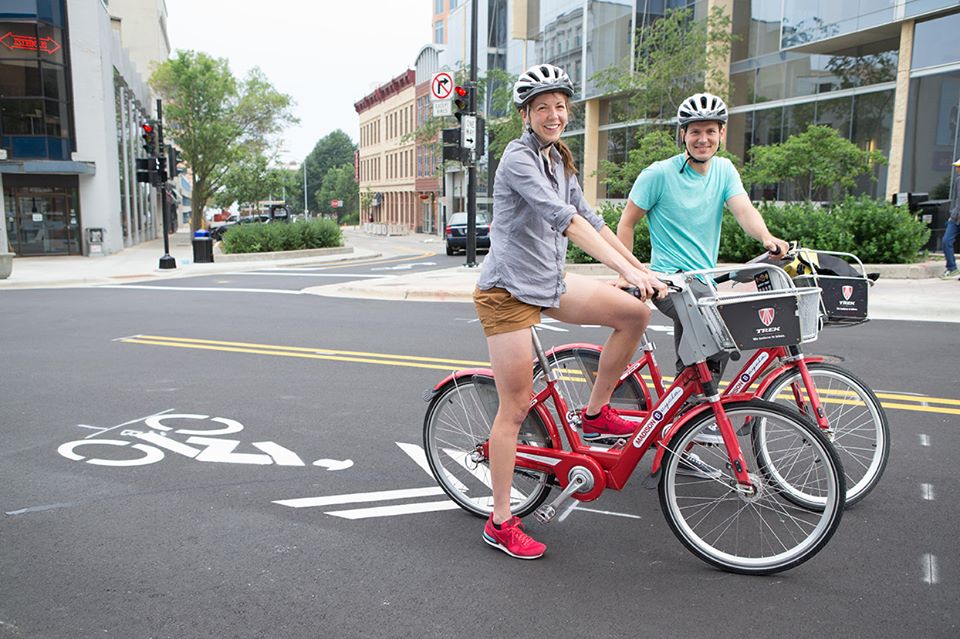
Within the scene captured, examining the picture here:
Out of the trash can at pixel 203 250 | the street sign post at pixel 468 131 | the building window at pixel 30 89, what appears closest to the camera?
the street sign post at pixel 468 131

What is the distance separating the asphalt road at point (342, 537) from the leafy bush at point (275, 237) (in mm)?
23102

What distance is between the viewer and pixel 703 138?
4.26 m

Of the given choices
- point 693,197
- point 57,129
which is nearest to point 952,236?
point 693,197

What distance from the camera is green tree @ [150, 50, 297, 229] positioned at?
41906mm

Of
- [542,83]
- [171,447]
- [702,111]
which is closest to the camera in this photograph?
[542,83]

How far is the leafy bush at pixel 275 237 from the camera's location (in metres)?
30.2

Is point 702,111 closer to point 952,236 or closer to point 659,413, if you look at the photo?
point 659,413

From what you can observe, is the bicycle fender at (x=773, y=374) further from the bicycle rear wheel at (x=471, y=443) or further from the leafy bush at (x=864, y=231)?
the leafy bush at (x=864, y=231)

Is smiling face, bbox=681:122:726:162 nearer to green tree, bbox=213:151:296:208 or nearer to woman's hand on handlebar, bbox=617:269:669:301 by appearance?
woman's hand on handlebar, bbox=617:269:669:301

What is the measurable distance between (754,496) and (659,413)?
0.56 meters

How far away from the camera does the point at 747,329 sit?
3273 mm

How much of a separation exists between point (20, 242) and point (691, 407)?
106ft

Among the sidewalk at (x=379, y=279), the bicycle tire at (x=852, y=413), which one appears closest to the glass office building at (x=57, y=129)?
the sidewalk at (x=379, y=279)

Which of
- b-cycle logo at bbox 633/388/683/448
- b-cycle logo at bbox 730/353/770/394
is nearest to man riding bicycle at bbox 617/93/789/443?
b-cycle logo at bbox 730/353/770/394
